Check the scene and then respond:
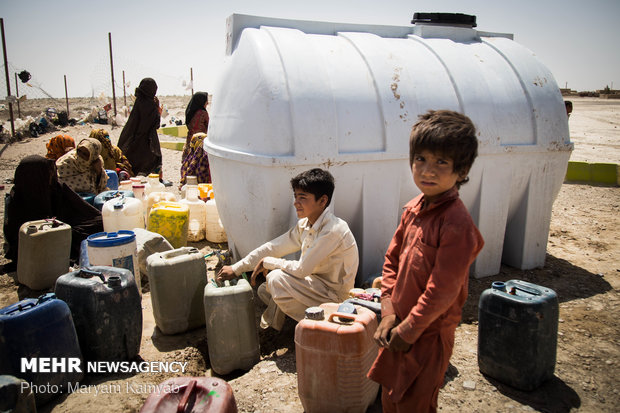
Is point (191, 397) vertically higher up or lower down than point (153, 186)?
lower down

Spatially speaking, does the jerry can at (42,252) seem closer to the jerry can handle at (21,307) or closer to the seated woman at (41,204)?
→ the seated woman at (41,204)

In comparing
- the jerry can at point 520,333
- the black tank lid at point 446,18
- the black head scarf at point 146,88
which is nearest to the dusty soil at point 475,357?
the jerry can at point 520,333

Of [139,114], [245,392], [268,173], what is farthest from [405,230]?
[139,114]

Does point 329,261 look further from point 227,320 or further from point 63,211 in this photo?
point 63,211

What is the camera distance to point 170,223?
202 inches

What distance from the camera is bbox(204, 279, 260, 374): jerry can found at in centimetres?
313

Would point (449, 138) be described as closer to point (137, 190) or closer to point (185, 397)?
point (185, 397)

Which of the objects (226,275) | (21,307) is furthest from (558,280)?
(21,307)

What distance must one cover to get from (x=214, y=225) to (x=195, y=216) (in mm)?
295

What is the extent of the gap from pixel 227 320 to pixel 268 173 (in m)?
1.33

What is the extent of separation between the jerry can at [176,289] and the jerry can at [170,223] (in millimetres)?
1447

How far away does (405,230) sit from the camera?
81.6 inches

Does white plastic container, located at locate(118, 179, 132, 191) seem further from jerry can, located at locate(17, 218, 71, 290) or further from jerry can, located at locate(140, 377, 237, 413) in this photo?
jerry can, located at locate(140, 377, 237, 413)

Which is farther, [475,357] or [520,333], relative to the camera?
[475,357]
